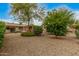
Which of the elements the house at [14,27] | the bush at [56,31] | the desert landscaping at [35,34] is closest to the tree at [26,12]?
the desert landscaping at [35,34]

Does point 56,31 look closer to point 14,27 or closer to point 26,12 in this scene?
point 26,12

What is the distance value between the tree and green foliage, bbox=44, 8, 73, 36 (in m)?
0.25

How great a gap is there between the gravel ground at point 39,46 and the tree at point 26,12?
0.34 meters

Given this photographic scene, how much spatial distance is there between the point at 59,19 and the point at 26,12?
0.94 m

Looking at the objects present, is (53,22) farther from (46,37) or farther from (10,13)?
(10,13)

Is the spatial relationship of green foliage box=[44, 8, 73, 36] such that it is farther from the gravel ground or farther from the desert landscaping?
the gravel ground

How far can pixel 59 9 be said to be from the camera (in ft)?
14.5

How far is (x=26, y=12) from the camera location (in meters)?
4.39

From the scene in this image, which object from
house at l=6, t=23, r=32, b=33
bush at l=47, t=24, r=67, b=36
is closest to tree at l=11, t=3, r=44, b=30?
house at l=6, t=23, r=32, b=33

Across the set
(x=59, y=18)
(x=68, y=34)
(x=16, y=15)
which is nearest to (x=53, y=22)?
(x=59, y=18)

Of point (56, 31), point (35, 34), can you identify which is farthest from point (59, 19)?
point (35, 34)

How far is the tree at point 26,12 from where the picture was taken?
436cm

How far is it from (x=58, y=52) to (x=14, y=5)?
125cm

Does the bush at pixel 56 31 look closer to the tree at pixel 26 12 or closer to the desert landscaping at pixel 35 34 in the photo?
the desert landscaping at pixel 35 34
